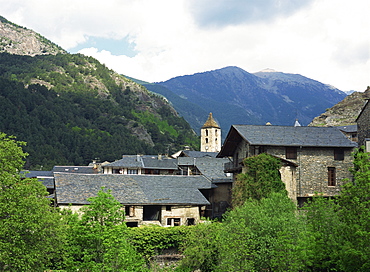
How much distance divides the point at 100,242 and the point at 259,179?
18.0 meters

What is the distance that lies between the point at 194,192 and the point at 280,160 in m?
12.1

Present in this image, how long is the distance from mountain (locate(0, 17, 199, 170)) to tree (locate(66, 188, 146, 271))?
89.1 meters

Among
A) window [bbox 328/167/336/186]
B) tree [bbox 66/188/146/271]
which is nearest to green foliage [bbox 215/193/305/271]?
tree [bbox 66/188/146/271]

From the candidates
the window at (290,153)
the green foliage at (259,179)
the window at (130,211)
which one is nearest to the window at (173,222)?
the window at (130,211)

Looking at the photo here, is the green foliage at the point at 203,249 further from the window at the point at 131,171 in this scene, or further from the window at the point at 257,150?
the window at the point at 131,171

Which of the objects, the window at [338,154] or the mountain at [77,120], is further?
the mountain at [77,120]

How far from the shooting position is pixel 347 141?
143ft

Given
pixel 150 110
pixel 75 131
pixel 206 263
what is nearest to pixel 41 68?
pixel 150 110

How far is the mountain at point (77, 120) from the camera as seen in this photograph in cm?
12850

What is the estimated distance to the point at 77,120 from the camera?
154 m

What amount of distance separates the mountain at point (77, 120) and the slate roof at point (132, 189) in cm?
6936

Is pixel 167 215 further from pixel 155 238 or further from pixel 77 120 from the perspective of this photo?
pixel 77 120

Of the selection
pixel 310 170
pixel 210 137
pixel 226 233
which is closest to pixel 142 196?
pixel 310 170

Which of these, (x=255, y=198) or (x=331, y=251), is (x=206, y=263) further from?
(x=331, y=251)
